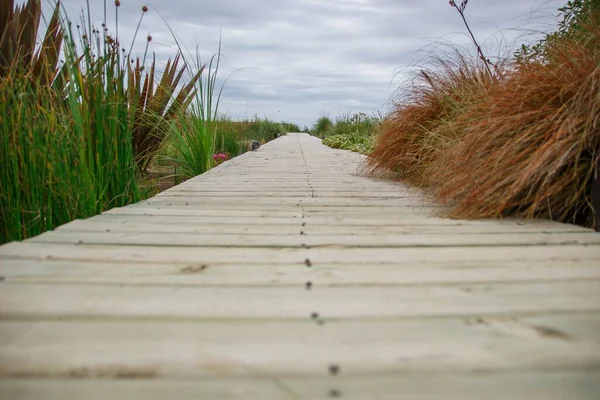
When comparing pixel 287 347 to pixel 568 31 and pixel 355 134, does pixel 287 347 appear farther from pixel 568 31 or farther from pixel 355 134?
pixel 355 134

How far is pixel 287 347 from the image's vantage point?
0.78m

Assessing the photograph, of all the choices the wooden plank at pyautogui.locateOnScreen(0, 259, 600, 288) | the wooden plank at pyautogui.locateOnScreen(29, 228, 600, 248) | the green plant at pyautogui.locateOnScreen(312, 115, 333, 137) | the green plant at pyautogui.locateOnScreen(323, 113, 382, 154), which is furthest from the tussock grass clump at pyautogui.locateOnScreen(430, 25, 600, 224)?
the green plant at pyautogui.locateOnScreen(312, 115, 333, 137)

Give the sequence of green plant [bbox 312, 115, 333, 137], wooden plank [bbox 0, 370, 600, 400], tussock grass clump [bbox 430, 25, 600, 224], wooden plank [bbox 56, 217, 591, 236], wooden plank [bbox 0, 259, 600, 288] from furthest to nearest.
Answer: green plant [bbox 312, 115, 333, 137] < tussock grass clump [bbox 430, 25, 600, 224] < wooden plank [bbox 56, 217, 591, 236] < wooden plank [bbox 0, 259, 600, 288] < wooden plank [bbox 0, 370, 600, 400]

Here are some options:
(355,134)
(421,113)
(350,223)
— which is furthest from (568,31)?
(355,134)

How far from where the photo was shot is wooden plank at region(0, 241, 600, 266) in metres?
1.26

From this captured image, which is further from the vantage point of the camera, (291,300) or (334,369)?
(291,300)

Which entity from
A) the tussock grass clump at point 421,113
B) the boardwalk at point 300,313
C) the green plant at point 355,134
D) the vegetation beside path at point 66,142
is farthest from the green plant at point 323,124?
the boardwalk at point 300,313

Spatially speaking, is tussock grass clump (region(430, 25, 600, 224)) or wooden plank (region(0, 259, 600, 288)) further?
tussock grass clump (region(430, 25, 600, 224))

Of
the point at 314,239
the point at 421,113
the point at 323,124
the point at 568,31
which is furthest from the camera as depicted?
the point at 323,124

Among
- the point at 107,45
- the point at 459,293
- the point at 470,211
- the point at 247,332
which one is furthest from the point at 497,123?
the point at 107,45

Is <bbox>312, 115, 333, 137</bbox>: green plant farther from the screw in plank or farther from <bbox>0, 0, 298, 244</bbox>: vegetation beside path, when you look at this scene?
the screw in plank

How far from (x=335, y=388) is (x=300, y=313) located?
246 millimetres

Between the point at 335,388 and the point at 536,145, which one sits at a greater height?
the point at 536,145

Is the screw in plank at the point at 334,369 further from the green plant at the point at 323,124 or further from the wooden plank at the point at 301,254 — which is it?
the green plant at the point at 323,124
